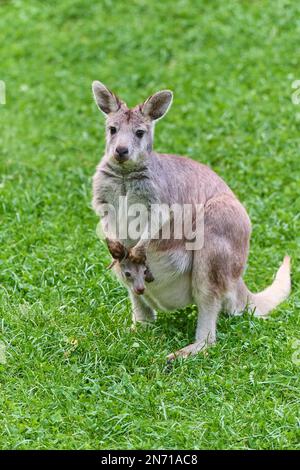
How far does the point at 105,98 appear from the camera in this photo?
607 cm

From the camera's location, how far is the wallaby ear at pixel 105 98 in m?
6.02

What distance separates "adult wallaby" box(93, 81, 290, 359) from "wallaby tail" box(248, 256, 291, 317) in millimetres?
285

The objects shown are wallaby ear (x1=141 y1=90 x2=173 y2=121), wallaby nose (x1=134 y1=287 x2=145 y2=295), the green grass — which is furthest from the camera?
wallaby ear (x1=141 y1=90 x2=173 y2=121)

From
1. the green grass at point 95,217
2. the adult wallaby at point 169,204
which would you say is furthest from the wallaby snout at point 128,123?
the green grass at point 95,217

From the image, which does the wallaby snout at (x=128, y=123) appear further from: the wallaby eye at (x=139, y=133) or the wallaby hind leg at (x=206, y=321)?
the wallaby hind leg at (x=206, y=321)

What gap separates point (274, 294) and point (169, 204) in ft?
3.71

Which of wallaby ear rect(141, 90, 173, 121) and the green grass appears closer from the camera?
the green grass

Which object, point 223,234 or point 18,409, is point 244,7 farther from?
point 18,409

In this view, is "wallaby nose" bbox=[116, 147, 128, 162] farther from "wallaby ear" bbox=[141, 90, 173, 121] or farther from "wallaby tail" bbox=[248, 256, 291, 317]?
"wallaby tail" bbox=[248, 256, 291, 317]

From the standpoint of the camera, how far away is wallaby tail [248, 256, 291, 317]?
6.50 meters

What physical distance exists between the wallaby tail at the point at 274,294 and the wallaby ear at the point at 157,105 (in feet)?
4.57

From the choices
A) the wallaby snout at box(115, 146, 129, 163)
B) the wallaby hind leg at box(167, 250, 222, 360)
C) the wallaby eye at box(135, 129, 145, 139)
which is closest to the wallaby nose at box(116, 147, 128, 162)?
the wallaby snout at box(115, 146, 129, 163)

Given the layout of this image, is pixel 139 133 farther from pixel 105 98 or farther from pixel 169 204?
pixel 169 204
